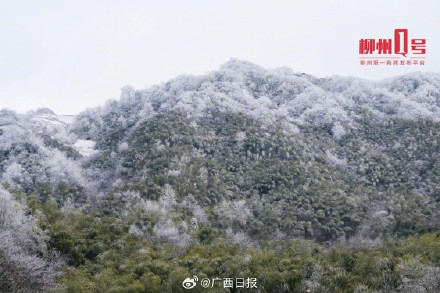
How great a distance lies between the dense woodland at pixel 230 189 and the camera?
22938 mm

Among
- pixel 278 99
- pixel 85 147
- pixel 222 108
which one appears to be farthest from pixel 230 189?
pixel 278 99

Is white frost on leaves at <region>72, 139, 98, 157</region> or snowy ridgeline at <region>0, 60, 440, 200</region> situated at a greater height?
snowy ridgeline at <region>0, 60, 440, 200</region>

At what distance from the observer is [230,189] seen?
43250 mm

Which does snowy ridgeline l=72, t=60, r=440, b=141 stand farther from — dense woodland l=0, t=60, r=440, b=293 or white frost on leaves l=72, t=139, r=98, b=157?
white frost on leaves l=72, t=139, r=98, b=157

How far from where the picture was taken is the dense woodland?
22.9 metres

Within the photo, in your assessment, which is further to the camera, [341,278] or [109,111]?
[109,111]

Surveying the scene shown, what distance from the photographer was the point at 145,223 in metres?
33.0

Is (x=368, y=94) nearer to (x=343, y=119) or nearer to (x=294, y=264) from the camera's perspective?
(x=343, y=119)

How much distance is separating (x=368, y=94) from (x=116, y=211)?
188 feet

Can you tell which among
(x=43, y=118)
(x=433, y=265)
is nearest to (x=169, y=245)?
(x=433, y=265)

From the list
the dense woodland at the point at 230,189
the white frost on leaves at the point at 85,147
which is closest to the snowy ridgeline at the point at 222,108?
the white frost on leaves at the point at 85,147

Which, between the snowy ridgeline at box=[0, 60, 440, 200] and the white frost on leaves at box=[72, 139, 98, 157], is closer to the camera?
the snowy ridgeline at box=[0, 60, 440, 200]

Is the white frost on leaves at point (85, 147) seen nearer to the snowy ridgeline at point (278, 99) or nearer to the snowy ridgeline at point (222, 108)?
the snowy ridgeline at point (222, 108)

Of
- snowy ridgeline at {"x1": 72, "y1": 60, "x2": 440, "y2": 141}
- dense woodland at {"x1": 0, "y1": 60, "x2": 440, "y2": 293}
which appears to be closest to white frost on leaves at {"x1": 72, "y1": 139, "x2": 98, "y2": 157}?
dense woodland at {"x1": 0, "y1": 60, "x2": 440, "y2": 293}
